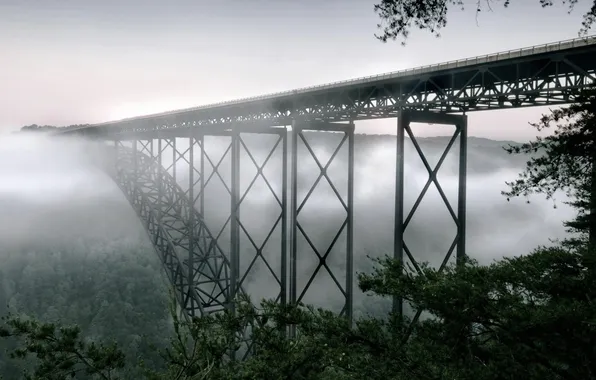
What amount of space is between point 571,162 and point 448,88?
9.71 feet

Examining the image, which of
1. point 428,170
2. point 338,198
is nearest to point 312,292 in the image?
point 338,198

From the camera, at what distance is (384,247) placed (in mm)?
83562

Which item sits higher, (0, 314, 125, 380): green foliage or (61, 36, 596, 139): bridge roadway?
(61, 36, 596, 139): bridge roadway

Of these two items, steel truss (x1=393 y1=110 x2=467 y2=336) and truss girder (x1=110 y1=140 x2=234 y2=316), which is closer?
steel truss (x1=393 y1=110 x2=467 y2=336)

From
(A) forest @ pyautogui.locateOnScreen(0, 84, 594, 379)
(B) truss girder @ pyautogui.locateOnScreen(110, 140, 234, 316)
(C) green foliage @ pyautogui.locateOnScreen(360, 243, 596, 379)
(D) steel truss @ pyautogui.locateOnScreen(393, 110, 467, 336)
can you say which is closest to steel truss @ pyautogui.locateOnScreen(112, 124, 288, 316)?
(B) truss girder @ pyautogui.locateOnScreen(110, 140, 234, 316)

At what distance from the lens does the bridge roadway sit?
741 centimetres

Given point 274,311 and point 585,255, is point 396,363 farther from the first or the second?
point 585,255

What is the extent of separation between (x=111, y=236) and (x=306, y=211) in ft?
142

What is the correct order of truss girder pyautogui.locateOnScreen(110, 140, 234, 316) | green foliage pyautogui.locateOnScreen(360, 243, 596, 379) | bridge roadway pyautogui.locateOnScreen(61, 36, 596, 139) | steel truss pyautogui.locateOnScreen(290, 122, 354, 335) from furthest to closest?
truss girder pyautogui.locateOnScreen(110, 140, 234, 316) → steel truss pyautogui.locateOnScreen(290, 122, 354, 335) → bridge roadway pyautogui.locateOnScreen(61, 36, 596, 139) → green foliage pyautogui.locateOnScreen(360, 243, 596, 379)

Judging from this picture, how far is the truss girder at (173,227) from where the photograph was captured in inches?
774

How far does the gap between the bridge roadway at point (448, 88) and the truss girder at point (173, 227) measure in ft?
22.6

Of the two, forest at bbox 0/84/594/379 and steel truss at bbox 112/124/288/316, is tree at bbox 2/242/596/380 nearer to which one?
forest at bbox 0/84/594/379

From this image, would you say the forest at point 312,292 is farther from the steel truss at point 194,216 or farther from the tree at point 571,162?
the steel truss at point 194,216

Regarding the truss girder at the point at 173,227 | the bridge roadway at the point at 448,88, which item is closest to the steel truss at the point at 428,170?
the bridge roadway at the point at 448,88
